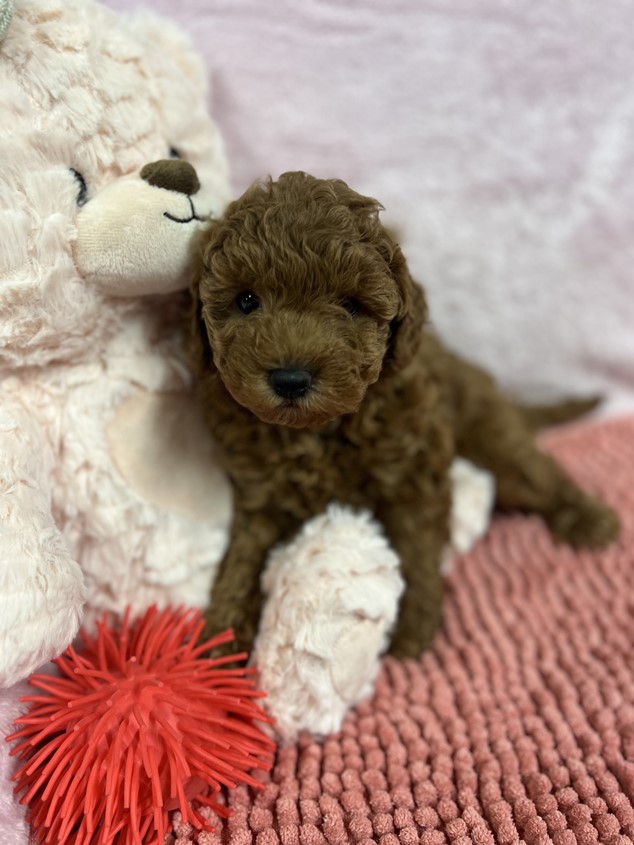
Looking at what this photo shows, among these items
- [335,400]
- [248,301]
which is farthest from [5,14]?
[335,400]

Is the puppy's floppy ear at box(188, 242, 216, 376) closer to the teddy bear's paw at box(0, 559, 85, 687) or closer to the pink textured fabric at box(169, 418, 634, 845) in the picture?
the teddy bear's paw at box(0, 559, 85, 687)

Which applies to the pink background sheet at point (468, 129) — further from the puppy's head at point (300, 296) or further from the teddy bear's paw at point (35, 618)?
the teddy bear's paw at point (35, 618)

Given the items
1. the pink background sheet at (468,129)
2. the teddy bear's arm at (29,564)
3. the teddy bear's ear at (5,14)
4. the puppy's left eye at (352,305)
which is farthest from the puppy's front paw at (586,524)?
the teddy bear's ear at (5,14)

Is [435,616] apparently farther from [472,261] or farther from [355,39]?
[355,39]

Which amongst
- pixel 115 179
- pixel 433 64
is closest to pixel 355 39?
pixel 433 64

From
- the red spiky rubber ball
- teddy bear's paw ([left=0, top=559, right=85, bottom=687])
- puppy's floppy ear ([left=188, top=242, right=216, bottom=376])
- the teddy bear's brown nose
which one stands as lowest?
the red spiky rubber ball

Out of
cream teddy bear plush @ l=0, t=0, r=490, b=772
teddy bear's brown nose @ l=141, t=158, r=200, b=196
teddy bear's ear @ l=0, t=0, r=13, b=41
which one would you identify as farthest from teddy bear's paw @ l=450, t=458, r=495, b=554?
teddy bear's ear @ l=0, t=0, r=13, b=41

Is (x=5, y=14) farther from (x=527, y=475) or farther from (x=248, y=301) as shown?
(x=527, y=475)
